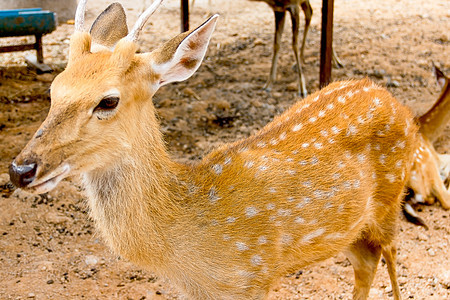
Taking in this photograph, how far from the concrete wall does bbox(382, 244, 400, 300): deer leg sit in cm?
796

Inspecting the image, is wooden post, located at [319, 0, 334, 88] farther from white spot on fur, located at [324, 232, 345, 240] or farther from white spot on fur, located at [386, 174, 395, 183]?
white spot on fur, located at [324, 232, 345, 240]

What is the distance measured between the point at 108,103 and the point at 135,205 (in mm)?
464

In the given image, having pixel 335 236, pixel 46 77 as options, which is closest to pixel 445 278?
pixel 335 236

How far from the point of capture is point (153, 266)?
2.44 m

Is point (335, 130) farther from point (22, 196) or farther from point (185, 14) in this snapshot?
point (185, 14)

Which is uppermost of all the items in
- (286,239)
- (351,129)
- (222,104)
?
(351,129)

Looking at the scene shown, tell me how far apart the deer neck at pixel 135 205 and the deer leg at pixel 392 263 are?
4.49 feet

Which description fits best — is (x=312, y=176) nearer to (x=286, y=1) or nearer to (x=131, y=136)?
(x=131, y=136)

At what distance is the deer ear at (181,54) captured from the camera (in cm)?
229

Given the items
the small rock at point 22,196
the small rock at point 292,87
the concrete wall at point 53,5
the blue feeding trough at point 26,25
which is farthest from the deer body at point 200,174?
the concrete wall at point 53,5

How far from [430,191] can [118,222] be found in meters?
3.06

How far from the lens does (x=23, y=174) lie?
1.96m

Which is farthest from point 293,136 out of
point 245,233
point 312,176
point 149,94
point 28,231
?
point 28,231

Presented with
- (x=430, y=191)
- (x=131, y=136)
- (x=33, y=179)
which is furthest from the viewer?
(x=430, y=191)
